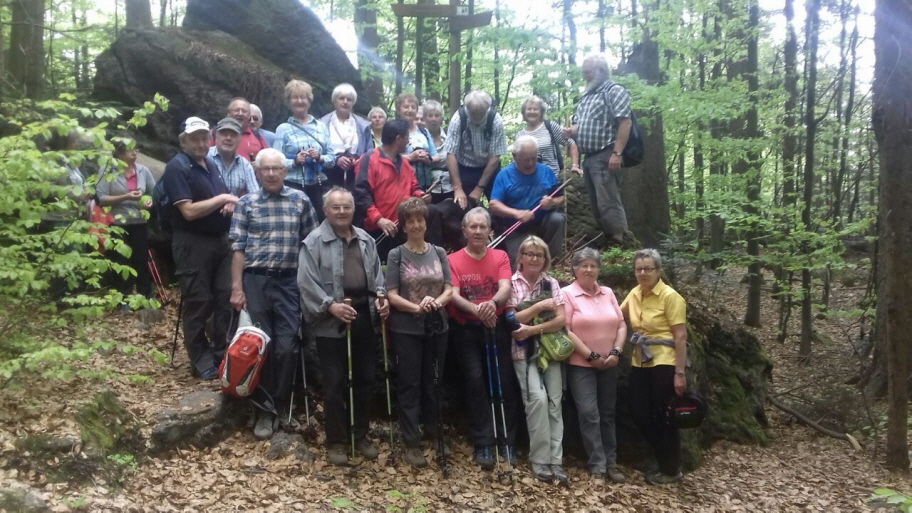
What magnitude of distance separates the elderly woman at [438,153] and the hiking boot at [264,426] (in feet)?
9.30

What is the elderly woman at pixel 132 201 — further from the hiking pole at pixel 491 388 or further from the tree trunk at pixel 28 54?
the hiking pole at pixel 491 388

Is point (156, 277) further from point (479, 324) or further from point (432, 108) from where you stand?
point (479, 324)

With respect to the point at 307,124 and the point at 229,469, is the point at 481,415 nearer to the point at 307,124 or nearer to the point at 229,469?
the point at 229,469

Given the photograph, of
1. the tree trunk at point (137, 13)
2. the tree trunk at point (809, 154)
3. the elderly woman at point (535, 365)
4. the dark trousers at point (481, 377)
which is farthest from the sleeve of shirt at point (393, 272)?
the tree trunk at point (137, 13)

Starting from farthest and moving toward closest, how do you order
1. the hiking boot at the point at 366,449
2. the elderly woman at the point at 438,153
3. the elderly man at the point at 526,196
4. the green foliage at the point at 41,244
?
the elderly woman at the point at 438,153, the elderly man at the point at 526,196, the hiking boot at the point at 366,449, the green foliage at the point at 41,244

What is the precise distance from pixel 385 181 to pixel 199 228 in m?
1.76

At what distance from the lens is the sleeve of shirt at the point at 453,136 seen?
6797 millimetres

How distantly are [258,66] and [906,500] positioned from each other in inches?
400

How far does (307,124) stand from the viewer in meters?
6.89

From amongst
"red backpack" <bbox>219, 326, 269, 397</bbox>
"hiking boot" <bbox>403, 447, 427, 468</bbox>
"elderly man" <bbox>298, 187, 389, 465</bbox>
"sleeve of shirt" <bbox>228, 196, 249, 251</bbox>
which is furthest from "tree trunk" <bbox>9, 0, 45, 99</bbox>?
"hiking boot" <bbox>403, 447, 427, 468</bbox>

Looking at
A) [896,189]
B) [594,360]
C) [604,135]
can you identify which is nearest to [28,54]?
[604,135]

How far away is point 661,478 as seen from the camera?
600 cm

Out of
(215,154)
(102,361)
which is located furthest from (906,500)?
(102,361)

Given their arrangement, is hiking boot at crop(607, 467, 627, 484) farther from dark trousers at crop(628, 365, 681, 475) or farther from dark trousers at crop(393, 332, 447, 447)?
dark trousers at crop(393, 332, 447, 447)
